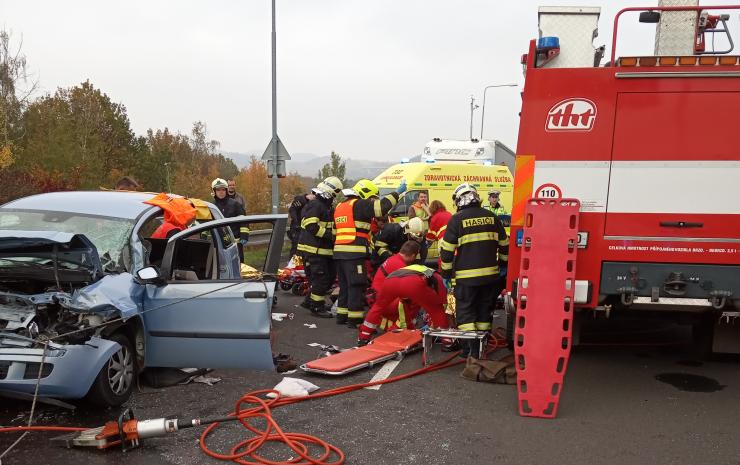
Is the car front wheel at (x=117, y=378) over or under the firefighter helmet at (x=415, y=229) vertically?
under

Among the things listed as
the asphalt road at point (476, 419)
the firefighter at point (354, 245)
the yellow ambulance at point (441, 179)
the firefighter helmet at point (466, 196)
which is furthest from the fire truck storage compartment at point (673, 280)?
the yellow ambulance at point (441, 179)

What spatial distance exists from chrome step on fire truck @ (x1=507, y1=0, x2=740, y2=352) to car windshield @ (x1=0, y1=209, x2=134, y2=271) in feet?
10.9

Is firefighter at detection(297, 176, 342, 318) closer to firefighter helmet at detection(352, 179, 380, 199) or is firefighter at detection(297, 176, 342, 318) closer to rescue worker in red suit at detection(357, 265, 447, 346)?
firefighter helmet at detection(352, 179, 380, 199)

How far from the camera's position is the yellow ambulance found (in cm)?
1318

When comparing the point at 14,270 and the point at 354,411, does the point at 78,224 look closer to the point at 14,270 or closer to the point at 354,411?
the point at 14,270

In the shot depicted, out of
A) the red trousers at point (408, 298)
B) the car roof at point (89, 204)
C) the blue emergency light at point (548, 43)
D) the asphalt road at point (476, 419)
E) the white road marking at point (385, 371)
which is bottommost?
the white road marking at point (385, 371)

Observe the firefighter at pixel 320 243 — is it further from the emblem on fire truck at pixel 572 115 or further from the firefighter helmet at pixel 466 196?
the emblem on fire truck at pixel 572 115

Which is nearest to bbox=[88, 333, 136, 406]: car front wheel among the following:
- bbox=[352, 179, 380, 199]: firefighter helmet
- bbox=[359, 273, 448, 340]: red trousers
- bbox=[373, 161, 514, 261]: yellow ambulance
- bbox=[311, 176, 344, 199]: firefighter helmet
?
bbox=[359, 273, 448, 340]: red trousers

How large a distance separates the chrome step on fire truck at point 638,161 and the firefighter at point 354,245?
9.18 feet

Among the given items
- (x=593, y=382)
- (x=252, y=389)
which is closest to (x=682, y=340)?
(x=593, y=382)

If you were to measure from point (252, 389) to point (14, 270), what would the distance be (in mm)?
2071

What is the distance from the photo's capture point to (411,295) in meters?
6.13

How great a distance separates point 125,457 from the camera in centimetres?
371

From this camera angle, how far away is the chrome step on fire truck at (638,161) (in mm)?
4734
